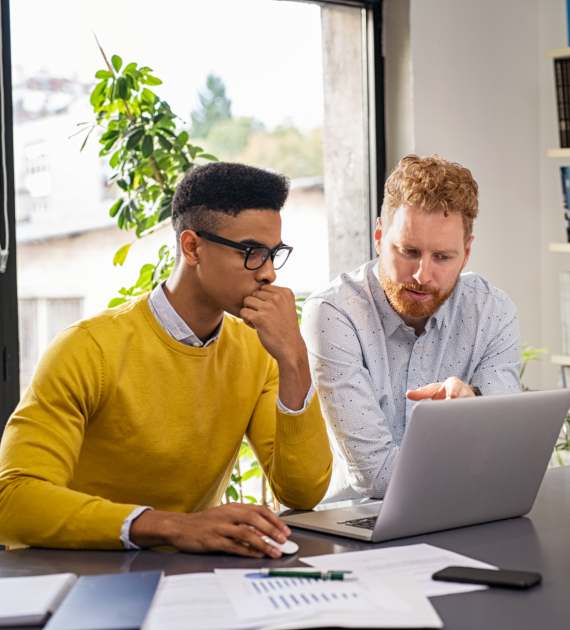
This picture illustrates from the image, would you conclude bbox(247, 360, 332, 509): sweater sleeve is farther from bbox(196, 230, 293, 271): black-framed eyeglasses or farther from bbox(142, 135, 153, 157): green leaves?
bbox(142, 135, 153, 157): green leaves

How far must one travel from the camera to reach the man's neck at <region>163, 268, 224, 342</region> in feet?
6.28

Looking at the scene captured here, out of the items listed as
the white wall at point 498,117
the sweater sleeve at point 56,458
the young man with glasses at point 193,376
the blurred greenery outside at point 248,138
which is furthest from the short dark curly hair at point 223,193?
the white wall at point 498,117

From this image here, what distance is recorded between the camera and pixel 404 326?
2287 millimetres

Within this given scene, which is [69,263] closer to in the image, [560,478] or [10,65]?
[10,65]

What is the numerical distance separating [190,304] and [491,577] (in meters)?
0.84

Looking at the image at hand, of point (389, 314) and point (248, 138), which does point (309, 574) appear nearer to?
point (389, 314)

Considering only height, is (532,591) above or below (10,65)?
below

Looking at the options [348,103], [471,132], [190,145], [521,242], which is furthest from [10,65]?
[521,242]

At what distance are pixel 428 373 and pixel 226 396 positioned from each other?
0.55 meters

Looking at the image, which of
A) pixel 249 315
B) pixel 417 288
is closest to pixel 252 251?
pixel 249 315

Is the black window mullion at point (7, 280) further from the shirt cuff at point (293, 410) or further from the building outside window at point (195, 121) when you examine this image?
the shirt cuff at point (293, 410)

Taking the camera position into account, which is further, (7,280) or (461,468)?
(7,280)

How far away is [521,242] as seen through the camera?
3.79 metres

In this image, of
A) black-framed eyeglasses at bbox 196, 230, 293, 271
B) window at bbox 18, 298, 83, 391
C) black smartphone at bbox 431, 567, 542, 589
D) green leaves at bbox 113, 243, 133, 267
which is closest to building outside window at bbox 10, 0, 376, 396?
window at bbox 18, 298, 83, 391
